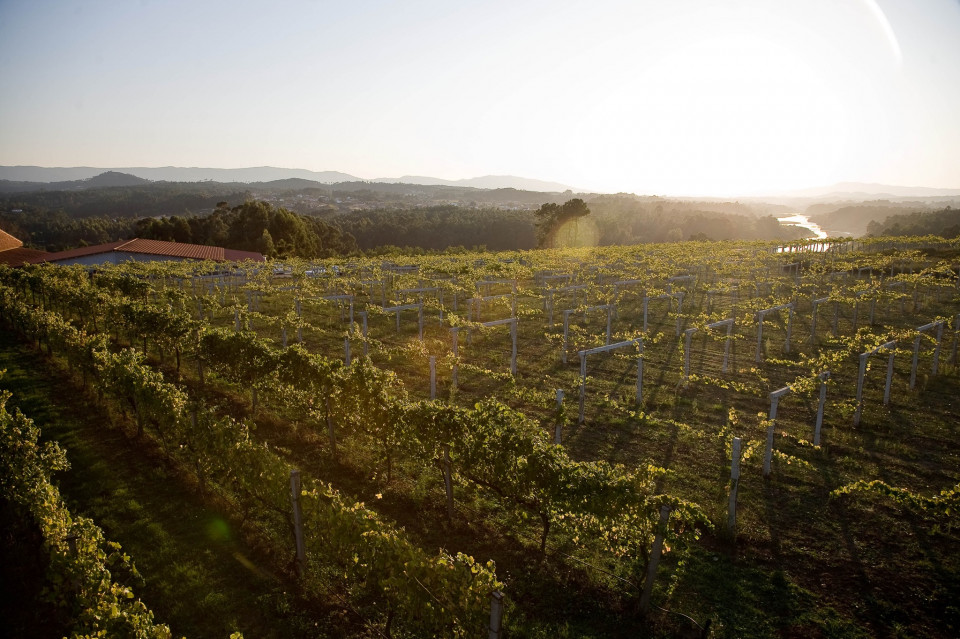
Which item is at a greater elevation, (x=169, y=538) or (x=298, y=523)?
(x=298, y=523)

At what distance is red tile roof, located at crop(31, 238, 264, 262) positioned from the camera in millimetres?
53688

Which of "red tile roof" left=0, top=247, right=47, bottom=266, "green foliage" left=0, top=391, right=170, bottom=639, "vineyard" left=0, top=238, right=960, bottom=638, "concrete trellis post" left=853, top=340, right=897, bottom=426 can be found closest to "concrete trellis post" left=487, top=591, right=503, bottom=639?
"vineyard" left=0, top=238, right=960, bottom=638

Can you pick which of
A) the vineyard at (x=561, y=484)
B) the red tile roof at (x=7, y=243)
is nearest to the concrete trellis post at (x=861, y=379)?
the vineyard at (x=561, y=484)

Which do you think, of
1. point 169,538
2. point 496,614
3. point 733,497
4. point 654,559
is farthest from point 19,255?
point 733,497

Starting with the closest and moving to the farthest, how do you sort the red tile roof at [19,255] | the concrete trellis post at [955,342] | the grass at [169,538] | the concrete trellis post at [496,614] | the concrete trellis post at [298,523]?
the concrete trellis post at [496,614] < the grass at [169,538] < the concrete trellis post at [298,523] < the concrete trellis post at [955,342] < the red tile roof at [19,255]

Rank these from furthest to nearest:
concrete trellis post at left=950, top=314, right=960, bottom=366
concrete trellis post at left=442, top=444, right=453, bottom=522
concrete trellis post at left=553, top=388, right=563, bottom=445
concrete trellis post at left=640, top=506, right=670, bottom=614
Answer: concrete trellis post at left=950, top=314, right=960, bottom=366
concrete trellis post at left=553, top=388, right=563, bottom=445
concrete trellis post at left=442, top=444, right=453, bottom=522
concrete trellis post at left=640, top=506, right=670, bottom=614

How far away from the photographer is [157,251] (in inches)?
2173

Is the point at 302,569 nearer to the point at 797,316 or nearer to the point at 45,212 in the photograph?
the point at 797,316

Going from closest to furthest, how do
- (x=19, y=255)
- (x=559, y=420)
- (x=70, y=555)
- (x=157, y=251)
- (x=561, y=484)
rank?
(x=70, y=555), (x=561, y=484), (x=559, y=420), (x=157, y=251), (x=19, y=255)

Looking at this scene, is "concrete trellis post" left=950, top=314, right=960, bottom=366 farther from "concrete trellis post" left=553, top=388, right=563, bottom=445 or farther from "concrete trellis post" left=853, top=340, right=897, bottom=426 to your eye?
"concrete trellis post" left=553, top=388, right=563, bottom=445

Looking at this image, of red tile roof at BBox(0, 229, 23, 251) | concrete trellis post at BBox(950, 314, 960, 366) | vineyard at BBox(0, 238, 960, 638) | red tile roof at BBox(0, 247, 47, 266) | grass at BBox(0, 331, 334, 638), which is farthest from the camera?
red tile roof at BBox(0, 229, 23, 251)

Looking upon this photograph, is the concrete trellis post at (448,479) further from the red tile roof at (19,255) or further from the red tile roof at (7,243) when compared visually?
the red tile roof at (7,243)

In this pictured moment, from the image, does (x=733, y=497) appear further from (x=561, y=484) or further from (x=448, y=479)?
(x=448, y=479)

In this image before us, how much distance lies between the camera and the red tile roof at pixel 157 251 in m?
53.7
